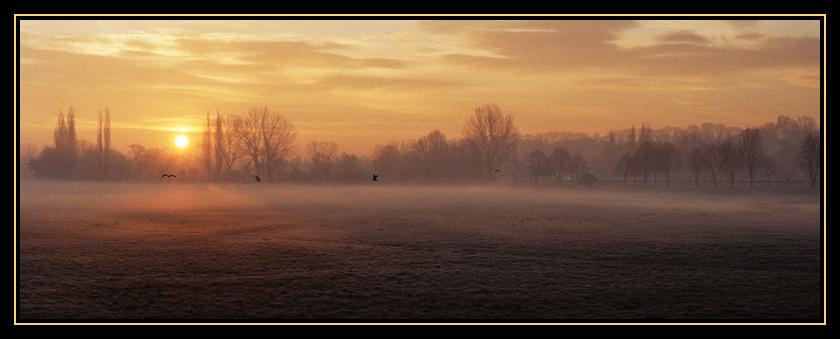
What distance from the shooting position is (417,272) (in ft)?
63.1

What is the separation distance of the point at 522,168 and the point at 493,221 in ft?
347

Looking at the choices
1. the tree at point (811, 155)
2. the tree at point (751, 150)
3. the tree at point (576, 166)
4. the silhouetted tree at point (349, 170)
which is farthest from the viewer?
the tree at point (576, 166)

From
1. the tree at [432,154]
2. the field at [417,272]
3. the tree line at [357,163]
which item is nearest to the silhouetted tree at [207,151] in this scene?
the tree line at [357,163]

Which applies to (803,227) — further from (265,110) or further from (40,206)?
(265,110)

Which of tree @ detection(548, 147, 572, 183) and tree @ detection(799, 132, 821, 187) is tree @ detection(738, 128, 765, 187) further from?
tree @ detection(548, 147, 572, 183)

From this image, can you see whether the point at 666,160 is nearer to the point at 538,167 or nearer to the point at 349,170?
the point at 538,167

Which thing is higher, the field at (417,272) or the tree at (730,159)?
the tree at (730,159)

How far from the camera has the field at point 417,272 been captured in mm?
14461

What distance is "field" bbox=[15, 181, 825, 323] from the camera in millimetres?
14461

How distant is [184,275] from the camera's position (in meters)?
18.7

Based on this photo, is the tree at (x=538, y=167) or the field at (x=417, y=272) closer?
the field at (x=417, y=272)

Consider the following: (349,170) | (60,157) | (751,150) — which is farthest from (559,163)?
(60,157)

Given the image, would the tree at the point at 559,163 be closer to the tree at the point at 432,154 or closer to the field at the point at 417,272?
the tree at the point at 432,154
